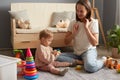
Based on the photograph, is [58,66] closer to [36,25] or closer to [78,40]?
[78,40]

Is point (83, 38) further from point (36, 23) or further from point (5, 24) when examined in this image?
point (5, 24)

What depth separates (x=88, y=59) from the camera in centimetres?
242

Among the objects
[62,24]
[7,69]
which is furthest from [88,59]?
[62,24]

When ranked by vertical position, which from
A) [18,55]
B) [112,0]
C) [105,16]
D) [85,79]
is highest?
[112,0]

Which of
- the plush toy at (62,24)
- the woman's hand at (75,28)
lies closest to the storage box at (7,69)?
the woman's hand at (75,28)

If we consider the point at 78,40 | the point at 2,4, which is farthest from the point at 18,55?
the point at 2,4

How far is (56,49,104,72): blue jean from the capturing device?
7.71 ft

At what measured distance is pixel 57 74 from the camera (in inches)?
89.8

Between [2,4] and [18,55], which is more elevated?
[2,4]

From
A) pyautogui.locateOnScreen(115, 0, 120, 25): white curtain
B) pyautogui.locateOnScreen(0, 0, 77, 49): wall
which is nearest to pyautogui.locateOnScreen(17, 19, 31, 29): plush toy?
pyautogui.locateOnScreen(0, 0, 77, 49): wall

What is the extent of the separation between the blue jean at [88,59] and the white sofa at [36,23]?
20.6 inches

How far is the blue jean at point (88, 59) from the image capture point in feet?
7.71

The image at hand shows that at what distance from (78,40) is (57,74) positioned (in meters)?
0.50

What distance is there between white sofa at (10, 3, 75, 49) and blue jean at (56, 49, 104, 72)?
523 mm
